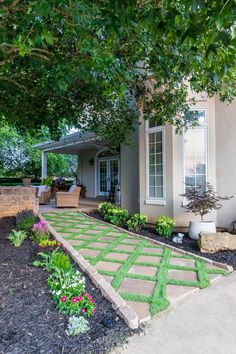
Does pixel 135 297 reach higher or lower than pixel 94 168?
lower

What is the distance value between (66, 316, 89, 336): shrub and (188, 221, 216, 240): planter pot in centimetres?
464

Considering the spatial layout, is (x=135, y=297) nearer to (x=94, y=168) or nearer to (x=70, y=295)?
(x=70, y=295)

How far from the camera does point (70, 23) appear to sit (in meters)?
3.20

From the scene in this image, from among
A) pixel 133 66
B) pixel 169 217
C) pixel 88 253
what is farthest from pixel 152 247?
pixel 133 66

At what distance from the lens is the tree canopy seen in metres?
2.28

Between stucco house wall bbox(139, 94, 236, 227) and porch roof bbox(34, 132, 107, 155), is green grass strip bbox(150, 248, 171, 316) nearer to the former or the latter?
stucco house wall bbox(139, 94, 236, 227)

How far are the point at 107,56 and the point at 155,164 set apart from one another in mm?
5176

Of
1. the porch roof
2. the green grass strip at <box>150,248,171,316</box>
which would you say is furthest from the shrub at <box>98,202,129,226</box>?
the green grass strip at <box>150,248,171,316</box>

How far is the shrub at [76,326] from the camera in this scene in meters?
2.57

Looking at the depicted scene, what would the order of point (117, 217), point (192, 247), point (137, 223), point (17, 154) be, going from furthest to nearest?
point (17, 154) < point (117, 217) < point (137, 223) < point (192, 247)

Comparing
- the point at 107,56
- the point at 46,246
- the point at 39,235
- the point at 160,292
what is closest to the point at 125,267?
the point at 160,292

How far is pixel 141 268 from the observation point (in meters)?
4.60

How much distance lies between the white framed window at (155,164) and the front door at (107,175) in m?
5.37

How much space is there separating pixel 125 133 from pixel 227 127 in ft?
9.53
